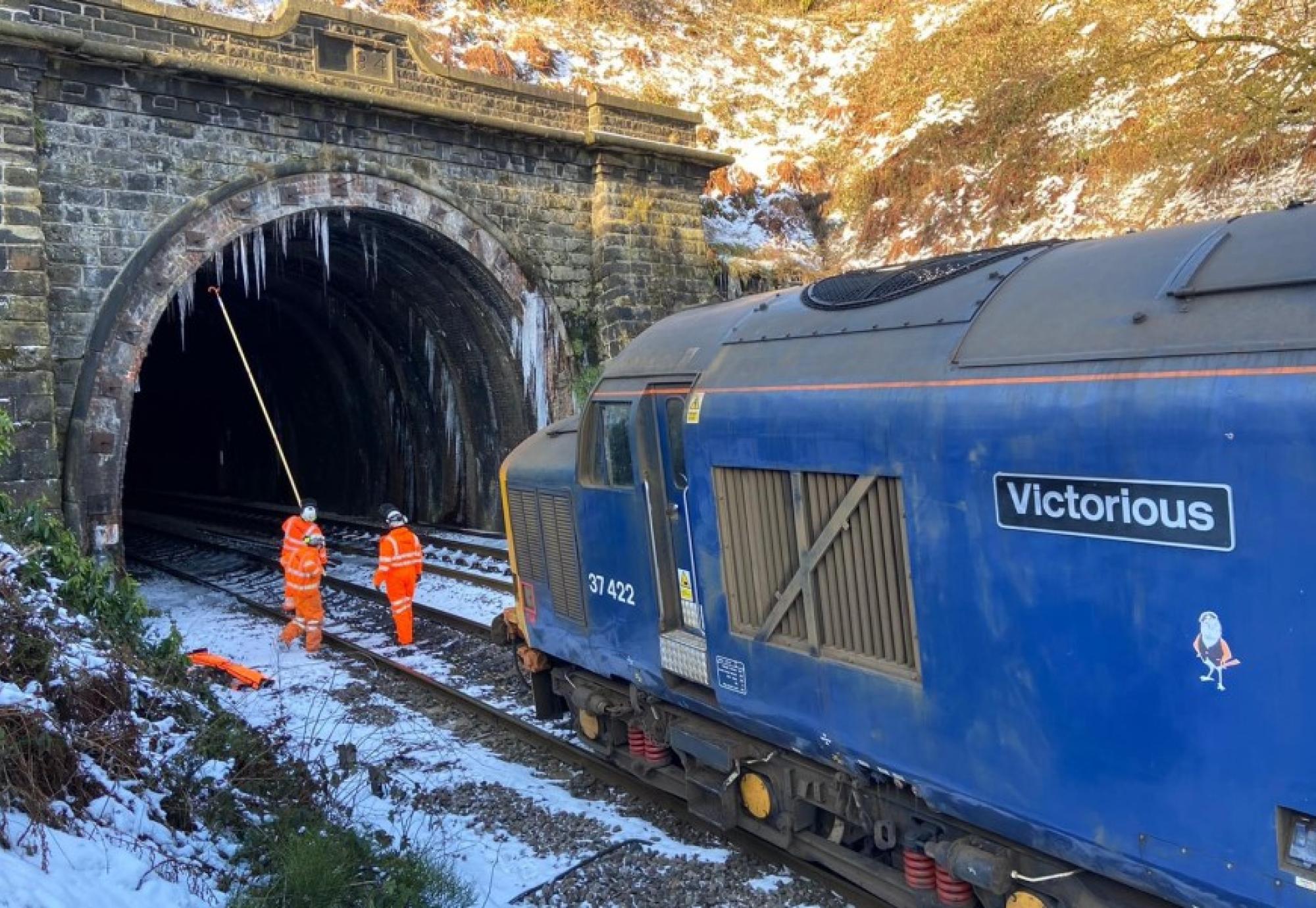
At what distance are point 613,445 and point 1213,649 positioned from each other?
3.52 meters

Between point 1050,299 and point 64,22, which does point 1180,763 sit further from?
point 64,22

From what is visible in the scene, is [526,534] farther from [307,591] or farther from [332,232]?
[332,232]

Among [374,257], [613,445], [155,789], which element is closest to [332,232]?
[374,257]

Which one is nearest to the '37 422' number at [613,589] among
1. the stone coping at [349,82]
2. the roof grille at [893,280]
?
the roof grille at [893,280]

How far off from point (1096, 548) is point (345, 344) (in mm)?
19692

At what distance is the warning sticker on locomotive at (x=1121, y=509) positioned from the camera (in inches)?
109

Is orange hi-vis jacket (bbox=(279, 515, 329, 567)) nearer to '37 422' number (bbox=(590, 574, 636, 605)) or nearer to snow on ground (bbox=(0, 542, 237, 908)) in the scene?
snow on ground (bbox=(0, 542, 237, 908))

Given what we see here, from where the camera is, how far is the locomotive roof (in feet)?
9.36

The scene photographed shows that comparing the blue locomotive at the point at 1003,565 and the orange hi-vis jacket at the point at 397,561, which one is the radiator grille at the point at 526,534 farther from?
the orange hi-vis jacket at the point at 397,561

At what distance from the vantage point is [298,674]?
9.41 meters

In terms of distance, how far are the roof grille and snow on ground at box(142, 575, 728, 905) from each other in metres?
3.11

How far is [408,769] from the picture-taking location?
683 centimetres

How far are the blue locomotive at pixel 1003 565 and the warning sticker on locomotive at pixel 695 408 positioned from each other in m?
0.03

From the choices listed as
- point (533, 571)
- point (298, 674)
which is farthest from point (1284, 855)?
point (298, 674)
